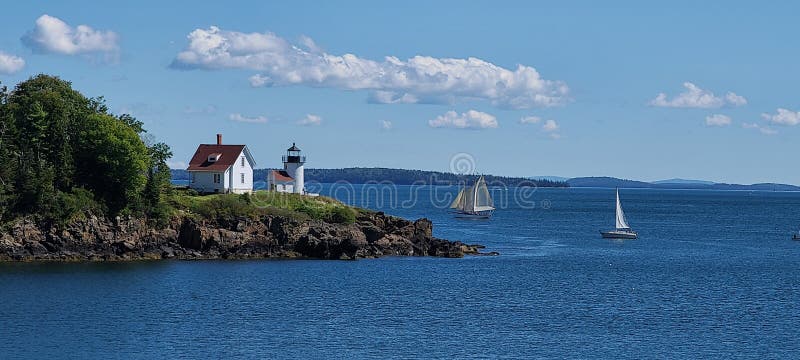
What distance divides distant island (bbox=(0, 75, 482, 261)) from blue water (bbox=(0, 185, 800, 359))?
3.41 m

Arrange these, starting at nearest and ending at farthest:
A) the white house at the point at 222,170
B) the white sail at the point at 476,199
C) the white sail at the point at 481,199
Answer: the white house at the point at 222,170
the white sail at the point at 476,199
the white sail at the point at 481,199

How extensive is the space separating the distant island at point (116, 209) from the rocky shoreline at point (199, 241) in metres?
0.08

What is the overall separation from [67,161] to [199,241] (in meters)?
13.1

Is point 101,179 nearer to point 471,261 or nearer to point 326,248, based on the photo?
point 326,248

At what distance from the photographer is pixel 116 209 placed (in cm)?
7975

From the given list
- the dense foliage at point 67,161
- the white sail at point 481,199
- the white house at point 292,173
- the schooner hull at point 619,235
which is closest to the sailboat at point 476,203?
the white sail at point 481,199

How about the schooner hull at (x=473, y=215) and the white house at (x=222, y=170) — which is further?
the schooner hull at (x=473, y=215)

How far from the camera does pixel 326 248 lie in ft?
270

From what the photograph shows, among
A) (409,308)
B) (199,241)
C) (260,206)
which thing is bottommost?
(409,308)

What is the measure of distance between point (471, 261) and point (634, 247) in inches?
1098

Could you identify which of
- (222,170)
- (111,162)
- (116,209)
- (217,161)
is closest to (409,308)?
(116,209)

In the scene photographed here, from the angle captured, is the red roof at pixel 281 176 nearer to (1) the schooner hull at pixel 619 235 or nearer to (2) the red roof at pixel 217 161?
(2) the red roof at pixel 217 161

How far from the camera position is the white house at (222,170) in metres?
91.2

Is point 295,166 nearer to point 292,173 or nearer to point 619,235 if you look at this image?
point 292,173
